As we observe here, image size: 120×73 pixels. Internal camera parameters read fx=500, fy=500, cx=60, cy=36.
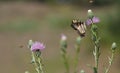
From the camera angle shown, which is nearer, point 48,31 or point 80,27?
point 80,27

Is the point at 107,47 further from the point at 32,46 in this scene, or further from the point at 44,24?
the point at 32,46

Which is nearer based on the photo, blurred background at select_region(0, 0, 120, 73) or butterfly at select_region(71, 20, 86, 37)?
butterfly at select_region(71, 20, 86, 37)

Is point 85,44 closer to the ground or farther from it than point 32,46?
closer to the ground

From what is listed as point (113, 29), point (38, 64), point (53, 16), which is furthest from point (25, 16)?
point (38, 64)

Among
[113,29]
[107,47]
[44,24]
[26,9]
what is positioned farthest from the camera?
[26,9]

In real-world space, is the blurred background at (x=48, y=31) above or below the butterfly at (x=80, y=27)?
below

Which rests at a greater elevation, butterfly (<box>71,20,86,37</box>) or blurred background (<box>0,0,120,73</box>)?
butterfly (<box>71,20,86,37</box>)

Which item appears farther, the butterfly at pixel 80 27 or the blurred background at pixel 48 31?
the blurred background at pixel 48 31

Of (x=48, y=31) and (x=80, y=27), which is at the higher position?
(x=80, y=27)
